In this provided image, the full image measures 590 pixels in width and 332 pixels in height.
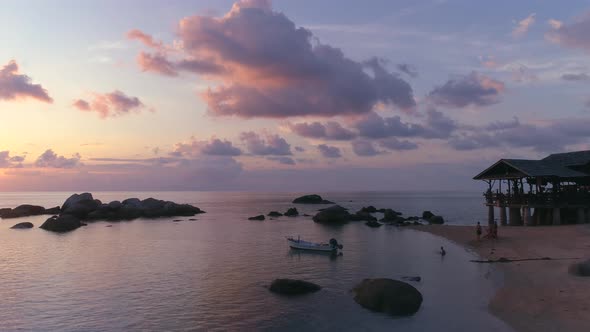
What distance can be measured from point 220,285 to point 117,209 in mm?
72327

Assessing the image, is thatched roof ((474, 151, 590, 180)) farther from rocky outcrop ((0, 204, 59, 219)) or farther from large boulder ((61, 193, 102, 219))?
rocky outcrop ((0, 204, 59, 219))

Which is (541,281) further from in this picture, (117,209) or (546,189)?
(117,209)

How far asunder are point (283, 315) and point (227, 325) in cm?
295

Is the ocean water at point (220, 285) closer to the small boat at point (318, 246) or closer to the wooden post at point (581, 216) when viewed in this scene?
the small boat at point (318, 246)

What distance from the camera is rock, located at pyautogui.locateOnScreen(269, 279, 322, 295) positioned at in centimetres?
2570

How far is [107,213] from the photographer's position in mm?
90500

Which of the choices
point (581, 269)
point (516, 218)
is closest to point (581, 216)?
point (516, 218)

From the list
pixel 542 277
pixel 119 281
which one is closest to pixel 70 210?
pixel 119 281

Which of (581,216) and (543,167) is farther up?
(543,167)

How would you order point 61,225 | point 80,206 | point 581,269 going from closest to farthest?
point 581,269
point 61,225
point 80,206

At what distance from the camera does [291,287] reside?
2584cm

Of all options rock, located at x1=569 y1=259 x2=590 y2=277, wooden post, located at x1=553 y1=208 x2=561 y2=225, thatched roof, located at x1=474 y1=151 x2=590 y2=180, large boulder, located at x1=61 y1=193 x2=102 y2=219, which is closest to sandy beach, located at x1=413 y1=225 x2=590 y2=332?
rock, located at x1=569 y1=259 x2=590 y2=277

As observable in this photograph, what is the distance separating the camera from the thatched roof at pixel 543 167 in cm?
4622

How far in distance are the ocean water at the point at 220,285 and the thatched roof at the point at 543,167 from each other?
11321 mm
